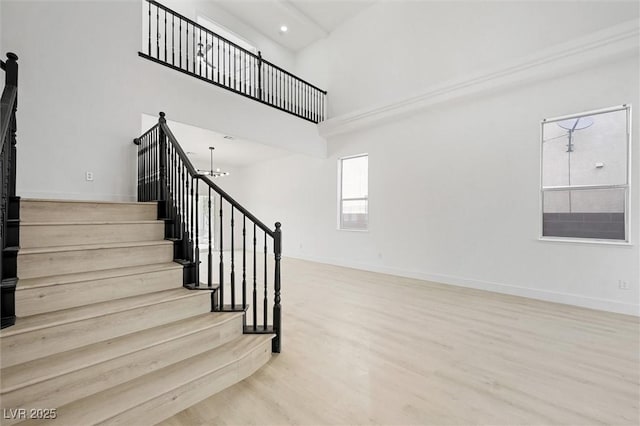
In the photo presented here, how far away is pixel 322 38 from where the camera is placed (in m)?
7.49

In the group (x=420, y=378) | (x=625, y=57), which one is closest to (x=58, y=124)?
(x=420, y=378)

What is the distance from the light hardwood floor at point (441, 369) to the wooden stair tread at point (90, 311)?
79 centimetres

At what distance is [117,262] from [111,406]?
1218mm

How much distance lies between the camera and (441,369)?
7.26 ft

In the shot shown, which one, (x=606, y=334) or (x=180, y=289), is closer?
(x=180, y=289)

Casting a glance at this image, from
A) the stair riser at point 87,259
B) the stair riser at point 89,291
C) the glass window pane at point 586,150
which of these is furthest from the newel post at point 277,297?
the glass window pane at point 586,150

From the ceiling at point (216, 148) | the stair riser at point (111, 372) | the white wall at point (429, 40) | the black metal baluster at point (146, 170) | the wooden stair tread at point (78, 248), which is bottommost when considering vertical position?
the stair riser at point (111, 372)

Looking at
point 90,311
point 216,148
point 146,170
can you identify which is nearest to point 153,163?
point 146,170

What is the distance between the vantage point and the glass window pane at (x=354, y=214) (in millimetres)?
6490

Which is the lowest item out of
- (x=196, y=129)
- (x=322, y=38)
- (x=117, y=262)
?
(x=117, y=262)

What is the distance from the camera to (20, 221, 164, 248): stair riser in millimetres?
2219

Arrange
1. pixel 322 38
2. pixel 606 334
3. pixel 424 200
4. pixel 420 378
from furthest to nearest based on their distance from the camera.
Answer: pixel 322 38, pixel 424 200, pixel 606 334, pixel 420 378

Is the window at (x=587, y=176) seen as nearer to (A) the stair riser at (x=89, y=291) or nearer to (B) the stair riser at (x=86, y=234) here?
(A) the stair riser at (x=89, y=291)

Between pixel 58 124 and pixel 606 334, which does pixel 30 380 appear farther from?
pixel 606 334
